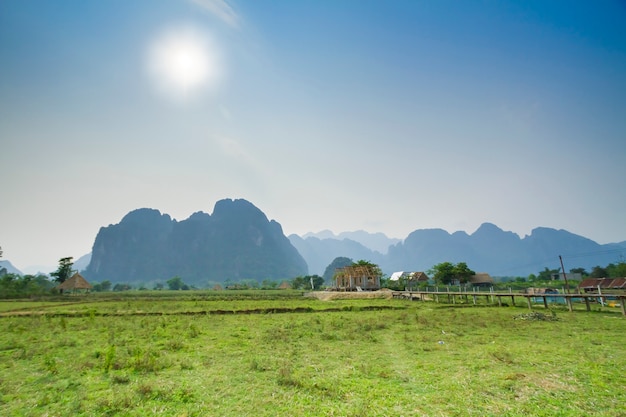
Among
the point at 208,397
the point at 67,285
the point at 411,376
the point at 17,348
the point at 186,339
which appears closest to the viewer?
the point at 208,397

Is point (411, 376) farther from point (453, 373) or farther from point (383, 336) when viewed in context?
point (383, 336)

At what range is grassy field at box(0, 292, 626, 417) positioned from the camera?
6.93 metres

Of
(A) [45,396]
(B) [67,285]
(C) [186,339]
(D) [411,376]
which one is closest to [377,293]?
(C) [186,339]

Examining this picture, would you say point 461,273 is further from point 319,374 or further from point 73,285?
point 73,285

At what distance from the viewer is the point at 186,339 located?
15.0 meters

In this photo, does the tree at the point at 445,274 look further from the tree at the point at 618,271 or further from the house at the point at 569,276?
the tree at the point at 618,271

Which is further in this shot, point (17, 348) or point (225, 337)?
point (225, 337)

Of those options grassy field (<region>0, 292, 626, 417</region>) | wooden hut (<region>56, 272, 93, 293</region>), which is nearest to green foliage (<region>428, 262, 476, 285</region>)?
grassy field (<region>0, 292, 626, 417</region>)

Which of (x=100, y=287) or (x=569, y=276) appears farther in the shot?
(x=100, y=287)

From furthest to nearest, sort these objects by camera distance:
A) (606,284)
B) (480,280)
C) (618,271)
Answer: (480,280)
(618,271)
(606,284)

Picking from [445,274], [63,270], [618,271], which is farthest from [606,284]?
[63,270]

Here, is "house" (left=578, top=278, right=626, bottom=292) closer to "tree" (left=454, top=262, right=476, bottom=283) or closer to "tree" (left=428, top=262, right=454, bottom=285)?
"tree" (left=454, top=262, right=476, bottom=283)

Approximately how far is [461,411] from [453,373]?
108 inches

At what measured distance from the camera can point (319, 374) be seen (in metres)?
9.17
